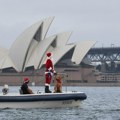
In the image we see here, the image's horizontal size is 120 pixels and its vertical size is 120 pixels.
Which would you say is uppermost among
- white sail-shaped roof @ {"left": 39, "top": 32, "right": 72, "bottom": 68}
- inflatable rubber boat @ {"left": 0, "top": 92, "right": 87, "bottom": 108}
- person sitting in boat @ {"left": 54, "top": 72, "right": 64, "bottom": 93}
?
white sail-shaped roof @ {"left": 39, "top": 32, "right": 72, "bottom": 68}

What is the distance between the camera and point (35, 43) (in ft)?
267

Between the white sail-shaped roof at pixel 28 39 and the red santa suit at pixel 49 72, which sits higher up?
the white sail-shaped roof at pixel 28 39

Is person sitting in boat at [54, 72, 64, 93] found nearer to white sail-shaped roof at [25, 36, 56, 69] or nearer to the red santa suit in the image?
the red santa suit

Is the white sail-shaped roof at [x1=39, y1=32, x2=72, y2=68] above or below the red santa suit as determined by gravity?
above

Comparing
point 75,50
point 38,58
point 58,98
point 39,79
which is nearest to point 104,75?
point 39,79

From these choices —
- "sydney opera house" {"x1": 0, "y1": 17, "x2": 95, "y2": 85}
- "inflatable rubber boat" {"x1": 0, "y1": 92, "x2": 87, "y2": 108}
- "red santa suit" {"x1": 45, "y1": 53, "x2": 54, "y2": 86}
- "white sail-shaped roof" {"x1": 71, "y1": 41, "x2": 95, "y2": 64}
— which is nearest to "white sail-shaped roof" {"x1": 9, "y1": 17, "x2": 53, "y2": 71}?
"sydney opera house" {"x1": 0, "y1": 17, "x2": 95, "y2": 85}

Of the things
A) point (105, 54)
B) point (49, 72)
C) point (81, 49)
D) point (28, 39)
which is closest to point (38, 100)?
point (49, 72)

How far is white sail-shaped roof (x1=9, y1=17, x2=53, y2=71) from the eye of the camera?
78.4 metres

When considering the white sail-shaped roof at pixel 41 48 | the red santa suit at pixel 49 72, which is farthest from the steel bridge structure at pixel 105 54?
the red santa suit at pixel 49 72

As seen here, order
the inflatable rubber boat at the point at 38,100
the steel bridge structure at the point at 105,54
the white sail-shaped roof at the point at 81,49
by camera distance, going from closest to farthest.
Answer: the inflatable rubber boat at the point at 38,100, the white sail-shaped roof at the point at 81,49, the steel bridge structure at the point at 105,54

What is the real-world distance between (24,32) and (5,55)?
8.58m

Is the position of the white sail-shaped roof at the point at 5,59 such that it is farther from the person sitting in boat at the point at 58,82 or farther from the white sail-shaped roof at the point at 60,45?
the person sitting in boat at the point at 58,82

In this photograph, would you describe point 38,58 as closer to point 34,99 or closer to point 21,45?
point 21,45

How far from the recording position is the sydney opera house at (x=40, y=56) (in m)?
79.5
